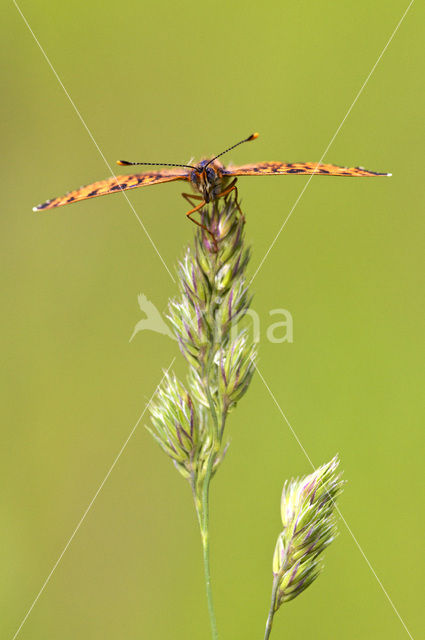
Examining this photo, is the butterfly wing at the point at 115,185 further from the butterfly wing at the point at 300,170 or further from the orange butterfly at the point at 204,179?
the butterfly wing at the point at 300,170

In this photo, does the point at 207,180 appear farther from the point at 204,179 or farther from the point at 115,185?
the point at 115,185

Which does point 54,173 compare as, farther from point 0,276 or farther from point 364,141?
point 364,141

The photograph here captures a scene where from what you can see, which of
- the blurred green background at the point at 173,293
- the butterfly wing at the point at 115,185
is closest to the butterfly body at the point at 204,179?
the butterfly wing at the point at 115,185

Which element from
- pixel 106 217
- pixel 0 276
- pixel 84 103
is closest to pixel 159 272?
pixel 106 217

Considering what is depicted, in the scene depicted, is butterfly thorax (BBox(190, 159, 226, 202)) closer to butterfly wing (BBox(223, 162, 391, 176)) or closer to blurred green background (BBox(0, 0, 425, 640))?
butterfly wing (BBox(223, 162, 391, 176))

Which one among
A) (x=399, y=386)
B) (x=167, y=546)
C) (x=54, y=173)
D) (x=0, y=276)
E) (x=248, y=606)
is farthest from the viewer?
(x=54, y=173)

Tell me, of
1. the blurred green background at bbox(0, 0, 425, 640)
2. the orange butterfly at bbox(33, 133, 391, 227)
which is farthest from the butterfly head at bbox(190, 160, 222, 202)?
the blurred green background at bbox(0, 0, 425, 640)
